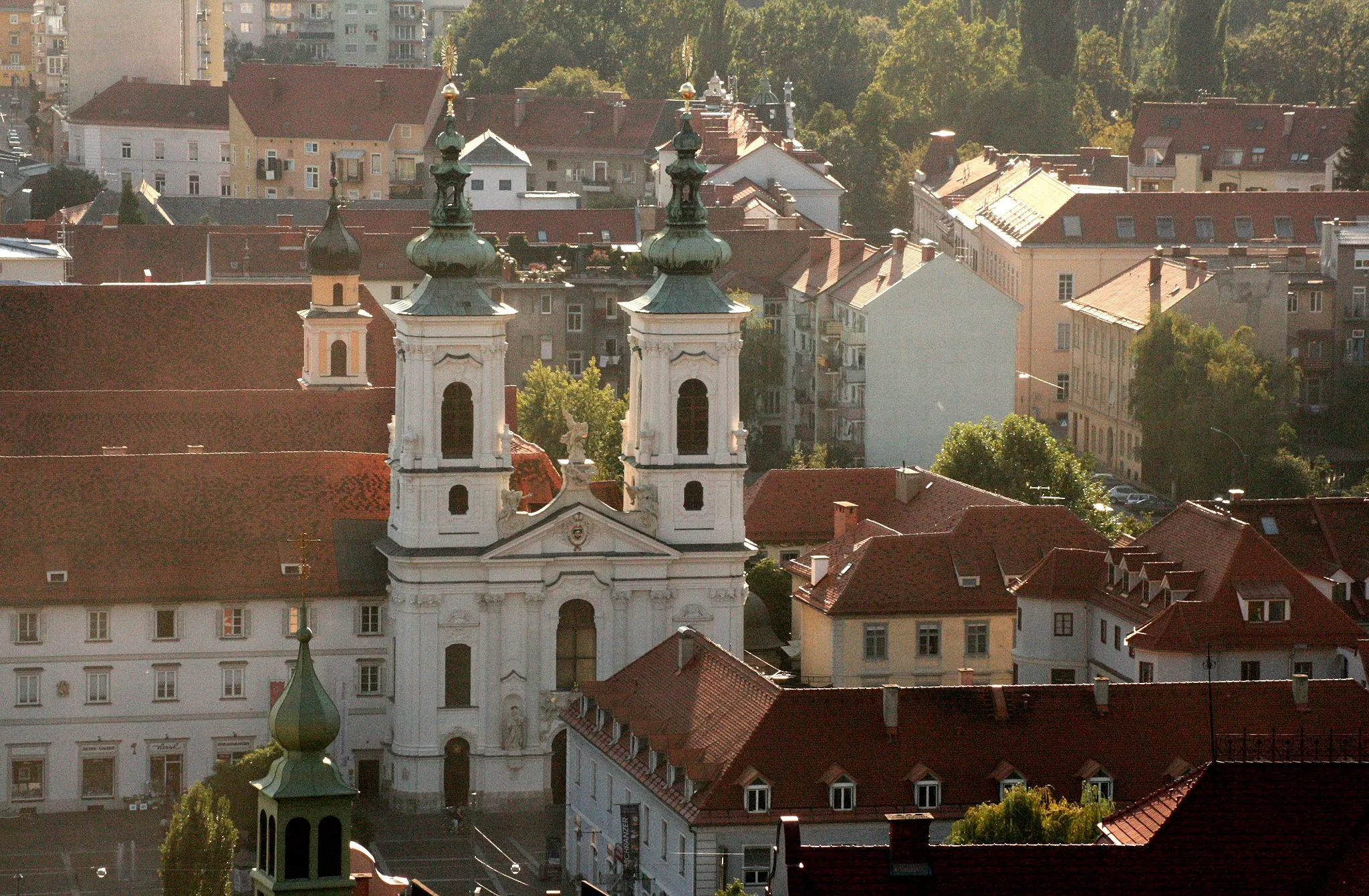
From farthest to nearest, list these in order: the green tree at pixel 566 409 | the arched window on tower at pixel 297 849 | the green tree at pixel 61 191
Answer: the green tree at pixel 61 191 → the green tree at pixel 566 409 → the arched window on tower at pixel 297 849

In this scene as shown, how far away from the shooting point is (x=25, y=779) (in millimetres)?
84000

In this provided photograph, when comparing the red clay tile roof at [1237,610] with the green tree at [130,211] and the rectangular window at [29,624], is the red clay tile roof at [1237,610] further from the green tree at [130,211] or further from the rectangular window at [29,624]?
the green tree at [130,211]

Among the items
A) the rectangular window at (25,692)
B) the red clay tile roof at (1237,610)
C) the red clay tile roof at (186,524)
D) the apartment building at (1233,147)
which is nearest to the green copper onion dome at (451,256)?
the red clay tile roof at (186,524)

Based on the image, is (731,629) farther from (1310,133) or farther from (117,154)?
(117,154)

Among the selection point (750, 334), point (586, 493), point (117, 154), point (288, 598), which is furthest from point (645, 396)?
point (117, 154)

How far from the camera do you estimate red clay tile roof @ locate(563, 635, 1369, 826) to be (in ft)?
236

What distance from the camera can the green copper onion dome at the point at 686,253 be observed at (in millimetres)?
82812

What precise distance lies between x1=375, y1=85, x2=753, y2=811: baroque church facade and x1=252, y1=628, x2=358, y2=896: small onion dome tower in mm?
39296

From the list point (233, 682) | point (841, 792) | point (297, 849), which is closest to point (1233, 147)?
point (233, 682)

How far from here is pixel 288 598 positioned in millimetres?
85312

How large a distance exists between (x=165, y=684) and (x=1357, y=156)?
87866 millimetres

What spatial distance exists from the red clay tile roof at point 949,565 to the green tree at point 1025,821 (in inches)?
938

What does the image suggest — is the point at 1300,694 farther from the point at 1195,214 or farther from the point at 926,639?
the point at 1195,214

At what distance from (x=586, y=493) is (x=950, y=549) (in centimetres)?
1093
